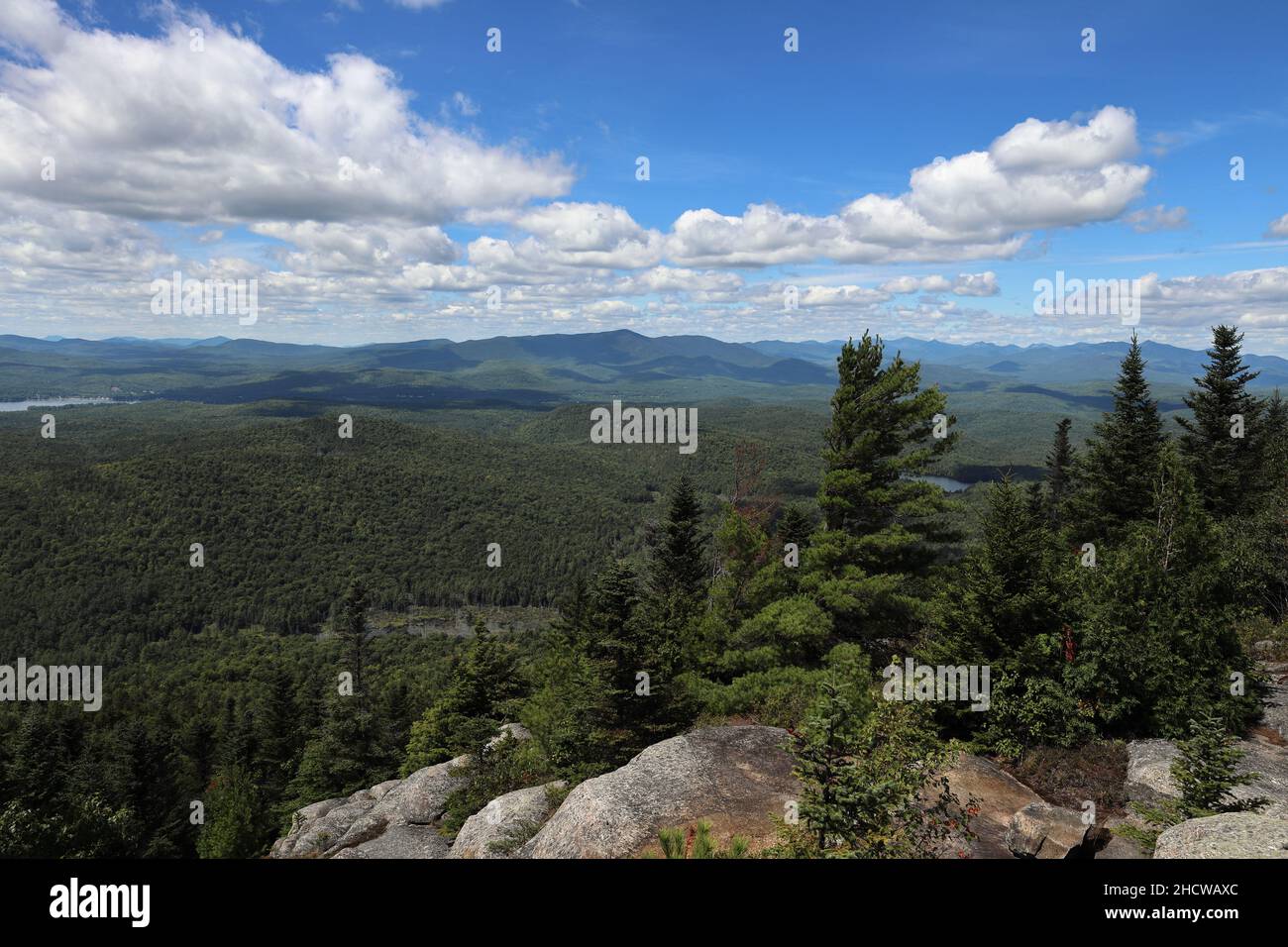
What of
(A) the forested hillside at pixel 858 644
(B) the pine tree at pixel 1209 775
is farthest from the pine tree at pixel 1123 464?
(B) the pine tree at pixel 1209 775

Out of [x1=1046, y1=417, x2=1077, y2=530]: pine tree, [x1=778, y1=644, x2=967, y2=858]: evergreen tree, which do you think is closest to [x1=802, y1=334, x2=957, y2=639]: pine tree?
[x1=778, y1=644, x2=967, y2=858]: evergreen tree

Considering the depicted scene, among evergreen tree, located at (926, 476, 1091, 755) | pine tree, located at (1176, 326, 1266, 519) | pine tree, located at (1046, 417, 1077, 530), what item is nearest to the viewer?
evergreen tree, located at (926, 476, 1091, 755)

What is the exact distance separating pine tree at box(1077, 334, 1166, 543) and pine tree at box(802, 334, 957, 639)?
17408 mm

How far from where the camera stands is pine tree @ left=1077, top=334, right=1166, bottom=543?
3212 centimetres

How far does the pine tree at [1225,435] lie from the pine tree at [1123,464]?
1.90 meters

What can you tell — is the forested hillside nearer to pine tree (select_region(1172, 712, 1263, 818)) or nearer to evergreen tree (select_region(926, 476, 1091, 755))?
evergreen tree (select_region(926, 476, 1091, 755))

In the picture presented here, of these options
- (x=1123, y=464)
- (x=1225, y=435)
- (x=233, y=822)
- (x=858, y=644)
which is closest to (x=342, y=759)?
(x=233, y=822)

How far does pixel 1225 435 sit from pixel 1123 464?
7809mm

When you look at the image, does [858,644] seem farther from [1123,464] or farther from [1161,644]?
[1123,464]

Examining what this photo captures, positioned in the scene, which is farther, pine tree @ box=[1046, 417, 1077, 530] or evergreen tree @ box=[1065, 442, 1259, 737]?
pine tree @ box=[1046, 417, 1077, 530]

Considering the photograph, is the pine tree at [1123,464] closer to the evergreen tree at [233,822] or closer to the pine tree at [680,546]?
the pine tree at [680,546]
